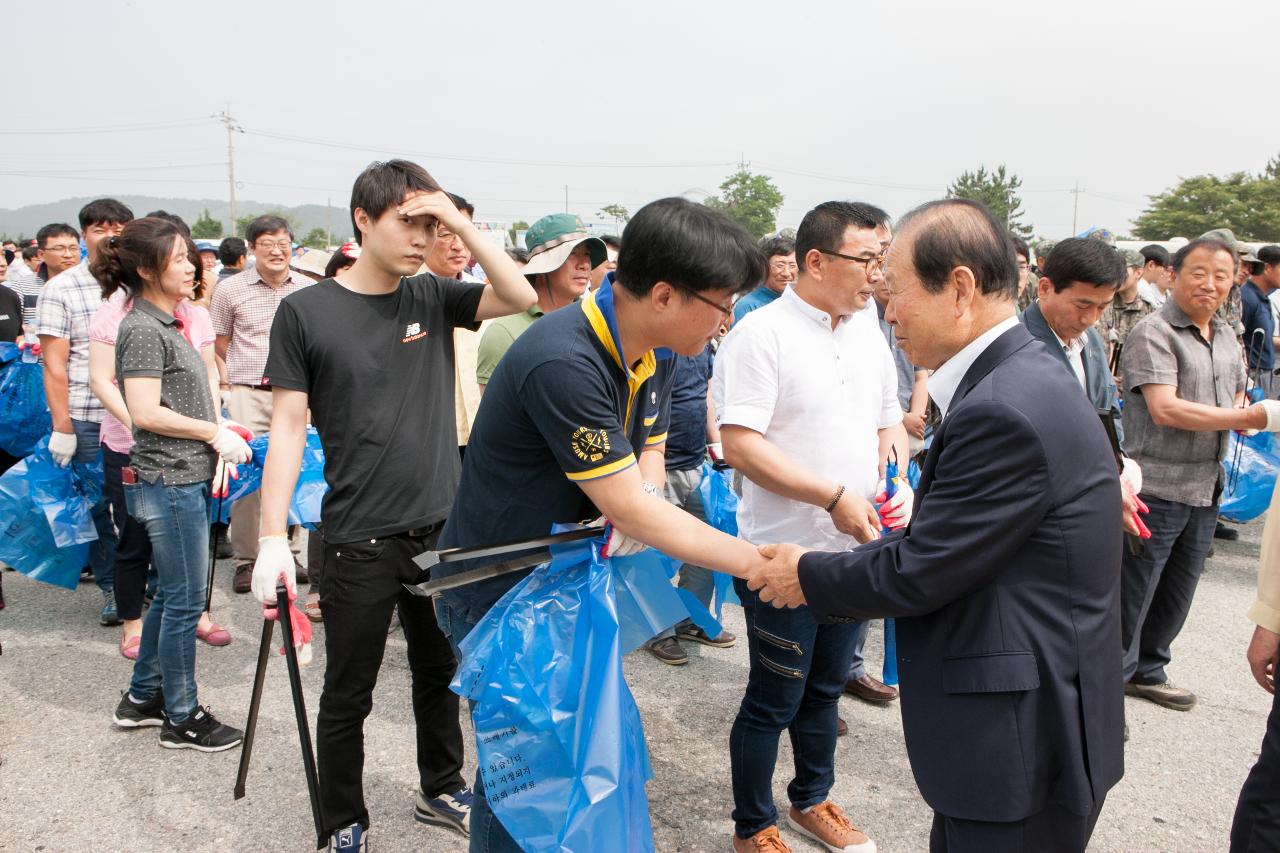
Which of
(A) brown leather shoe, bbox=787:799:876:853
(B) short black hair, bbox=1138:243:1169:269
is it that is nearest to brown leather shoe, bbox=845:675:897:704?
(A) brown leather shoe, bbox=787:799:876:853

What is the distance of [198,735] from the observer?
11.4 ft

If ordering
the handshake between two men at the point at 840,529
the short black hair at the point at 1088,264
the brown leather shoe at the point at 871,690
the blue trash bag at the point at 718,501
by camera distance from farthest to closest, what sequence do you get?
1. the blue trash bag at the point at 718,501
2. the brown leather shoe at the point at 871,690
3. the short black hair at the point at 1088,264
4. the handshake between two men at the point at 840,529

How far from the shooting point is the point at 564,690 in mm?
2000

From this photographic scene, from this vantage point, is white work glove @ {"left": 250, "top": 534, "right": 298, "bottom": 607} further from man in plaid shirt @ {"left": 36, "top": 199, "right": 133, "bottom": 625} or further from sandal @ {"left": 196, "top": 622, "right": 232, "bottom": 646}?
man in plaid shirt @ {"left": 36, "top": 199, "right": 133, "bottom": 625}

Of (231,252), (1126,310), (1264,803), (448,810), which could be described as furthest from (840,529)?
(231,252)

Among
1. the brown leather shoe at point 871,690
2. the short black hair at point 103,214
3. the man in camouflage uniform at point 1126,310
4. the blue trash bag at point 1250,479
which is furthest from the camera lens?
the man in camouflage uniform at point 1126,310

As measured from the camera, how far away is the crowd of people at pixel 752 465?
5.23 ft

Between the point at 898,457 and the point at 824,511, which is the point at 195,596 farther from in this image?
the point at 898,457

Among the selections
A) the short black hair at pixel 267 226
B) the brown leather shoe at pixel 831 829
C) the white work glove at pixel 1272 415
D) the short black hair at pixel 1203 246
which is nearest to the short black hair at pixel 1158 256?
the short black hair at pixel 1203 246

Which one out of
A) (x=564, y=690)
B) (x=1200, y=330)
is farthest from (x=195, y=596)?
(x=1200, y=330)

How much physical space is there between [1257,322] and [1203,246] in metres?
4.39

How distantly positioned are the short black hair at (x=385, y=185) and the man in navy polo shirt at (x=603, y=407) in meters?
0.81

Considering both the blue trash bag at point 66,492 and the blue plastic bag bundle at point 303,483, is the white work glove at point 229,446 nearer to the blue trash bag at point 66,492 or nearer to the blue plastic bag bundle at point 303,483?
the blue plastic bag bundle at point 303,483

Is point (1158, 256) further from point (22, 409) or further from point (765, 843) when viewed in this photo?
point (22, 409)
